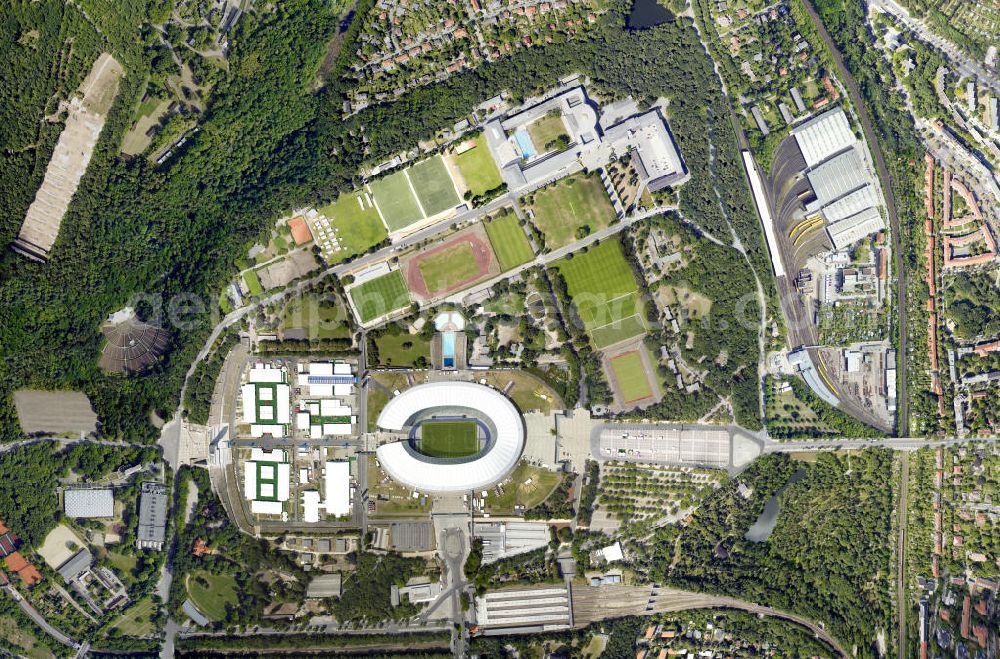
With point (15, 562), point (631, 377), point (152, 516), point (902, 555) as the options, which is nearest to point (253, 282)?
point (152, 516)

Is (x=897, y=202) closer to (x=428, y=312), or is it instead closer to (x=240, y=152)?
(x=428, y=312)

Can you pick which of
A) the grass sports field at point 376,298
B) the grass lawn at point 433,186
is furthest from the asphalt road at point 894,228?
the grass sports field at point 376,298

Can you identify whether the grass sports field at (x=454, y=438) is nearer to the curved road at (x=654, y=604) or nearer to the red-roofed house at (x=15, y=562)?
the curved road at (x=654, y=604)

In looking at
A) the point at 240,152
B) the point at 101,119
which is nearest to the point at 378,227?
the point at 240,152

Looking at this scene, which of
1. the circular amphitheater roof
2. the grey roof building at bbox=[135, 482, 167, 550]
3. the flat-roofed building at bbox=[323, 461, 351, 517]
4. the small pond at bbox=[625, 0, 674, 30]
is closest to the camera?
the circular amphitheater roof

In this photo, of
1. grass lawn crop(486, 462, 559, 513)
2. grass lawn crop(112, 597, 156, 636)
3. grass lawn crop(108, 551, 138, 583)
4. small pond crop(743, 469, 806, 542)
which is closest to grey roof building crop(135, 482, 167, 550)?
grass lawn crop(108, 551, 138, 583)

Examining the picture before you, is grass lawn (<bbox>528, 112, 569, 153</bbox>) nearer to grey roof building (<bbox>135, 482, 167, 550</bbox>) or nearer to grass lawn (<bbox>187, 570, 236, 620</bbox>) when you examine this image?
grey roof building (<bbox>135, 482, 167, 550</bbox>)
